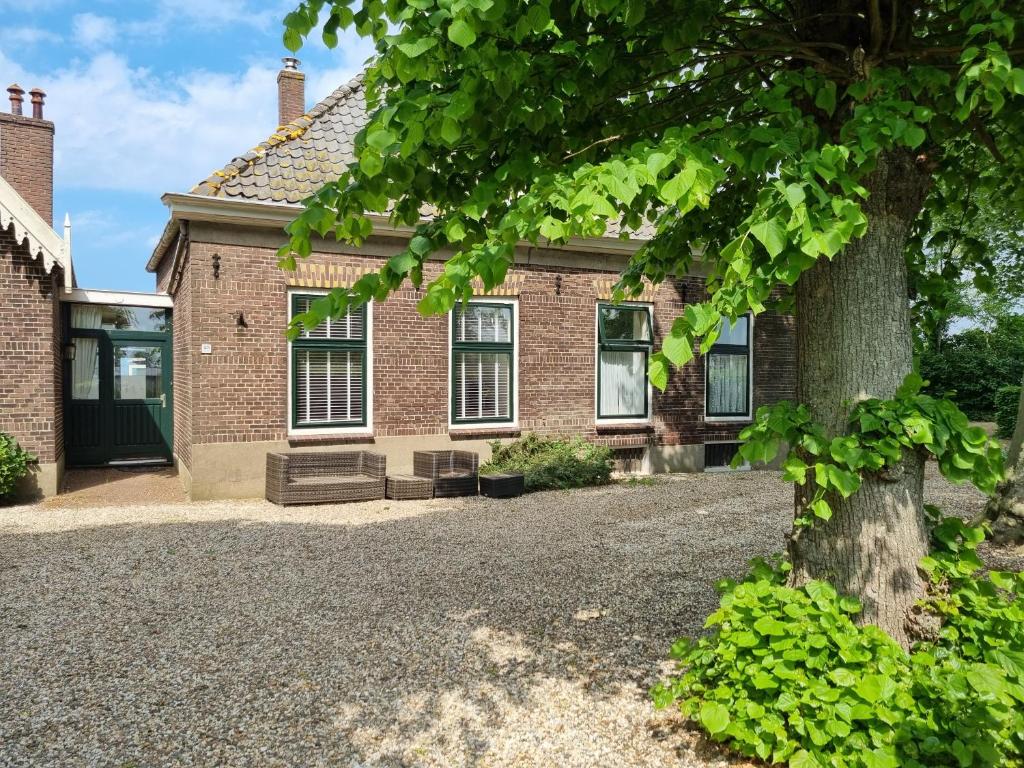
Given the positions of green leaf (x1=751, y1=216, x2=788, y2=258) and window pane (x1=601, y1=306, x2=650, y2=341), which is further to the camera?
window pane (x1=601, y1=306, x2=650, y2=341)

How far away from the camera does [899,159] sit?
10.7 ft

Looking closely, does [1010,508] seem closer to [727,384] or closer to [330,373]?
[727,384]

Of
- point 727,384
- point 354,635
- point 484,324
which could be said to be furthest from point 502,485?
point 727,384

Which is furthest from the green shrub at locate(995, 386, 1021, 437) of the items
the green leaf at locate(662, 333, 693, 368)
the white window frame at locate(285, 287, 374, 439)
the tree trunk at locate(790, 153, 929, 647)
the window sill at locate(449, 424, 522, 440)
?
the green leaf at locate(662, 333, 693, 368)

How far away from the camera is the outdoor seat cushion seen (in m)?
9.20

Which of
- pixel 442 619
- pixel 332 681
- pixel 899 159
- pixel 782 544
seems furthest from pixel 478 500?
pixel 899 159

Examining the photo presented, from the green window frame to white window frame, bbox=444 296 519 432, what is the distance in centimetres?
154

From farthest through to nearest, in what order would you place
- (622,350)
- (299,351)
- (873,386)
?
1. (622,350)
2. (299,351)
3. (873,386)

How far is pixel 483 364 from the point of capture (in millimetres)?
10977

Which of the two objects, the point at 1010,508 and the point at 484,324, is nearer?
the point at 1010,508

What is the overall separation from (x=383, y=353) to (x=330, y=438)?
1381 millimetres

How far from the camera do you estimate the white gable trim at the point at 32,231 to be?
880cm

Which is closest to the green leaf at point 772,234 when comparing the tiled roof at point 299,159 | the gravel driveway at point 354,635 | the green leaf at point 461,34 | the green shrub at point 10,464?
the green leaf at point 461,34

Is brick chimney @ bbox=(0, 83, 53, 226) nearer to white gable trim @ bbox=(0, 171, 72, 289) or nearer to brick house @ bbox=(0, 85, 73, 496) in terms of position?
brick house @ bbox=(0, 85, 73, 496)
